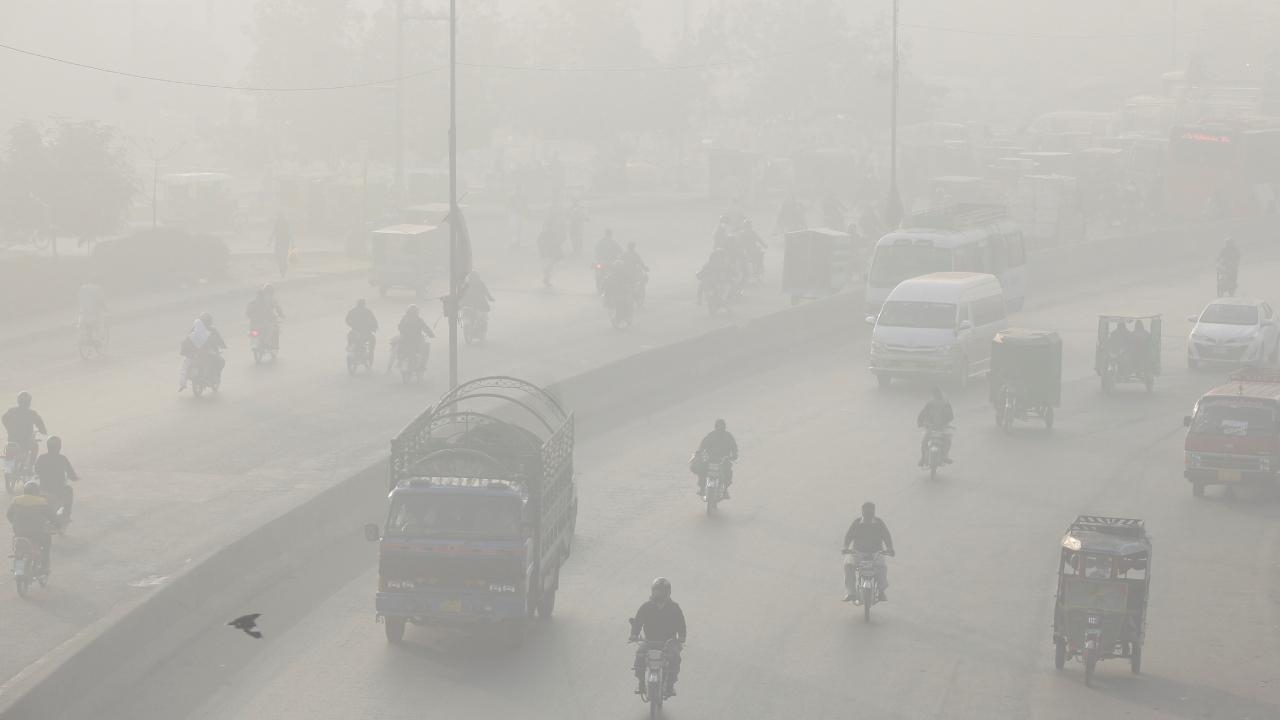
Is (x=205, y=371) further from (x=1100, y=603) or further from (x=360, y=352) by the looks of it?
(x=1100, y=603)

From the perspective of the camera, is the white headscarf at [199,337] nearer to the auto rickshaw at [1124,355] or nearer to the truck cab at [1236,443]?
the auto rickshaw at [1124,355]

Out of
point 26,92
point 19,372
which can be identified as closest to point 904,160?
point 19,372

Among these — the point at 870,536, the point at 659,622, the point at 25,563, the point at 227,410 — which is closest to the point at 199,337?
the point at 227,410

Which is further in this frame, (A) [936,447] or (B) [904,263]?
(B) [904,263]

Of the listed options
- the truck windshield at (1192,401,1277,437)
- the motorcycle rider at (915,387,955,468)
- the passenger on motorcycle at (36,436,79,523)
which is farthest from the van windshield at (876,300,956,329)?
the passenger on motorcycle at (36,436,79,523)

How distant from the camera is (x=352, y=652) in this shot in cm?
1861

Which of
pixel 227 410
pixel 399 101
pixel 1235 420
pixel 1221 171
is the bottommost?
pixel 227 410

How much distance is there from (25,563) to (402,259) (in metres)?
28.2

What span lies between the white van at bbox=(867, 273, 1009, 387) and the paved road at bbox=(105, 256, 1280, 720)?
2.68 meters

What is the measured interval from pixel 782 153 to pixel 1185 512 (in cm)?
7987

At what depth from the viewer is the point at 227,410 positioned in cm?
3200

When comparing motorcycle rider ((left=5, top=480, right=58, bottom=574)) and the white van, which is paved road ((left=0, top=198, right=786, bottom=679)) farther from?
the white van

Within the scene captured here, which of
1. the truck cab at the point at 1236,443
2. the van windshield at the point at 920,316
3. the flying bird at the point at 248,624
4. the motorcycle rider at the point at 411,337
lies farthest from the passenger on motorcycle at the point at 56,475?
the van windshield at the point at 920,316

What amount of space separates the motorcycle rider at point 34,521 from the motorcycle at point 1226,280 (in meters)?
35.2
